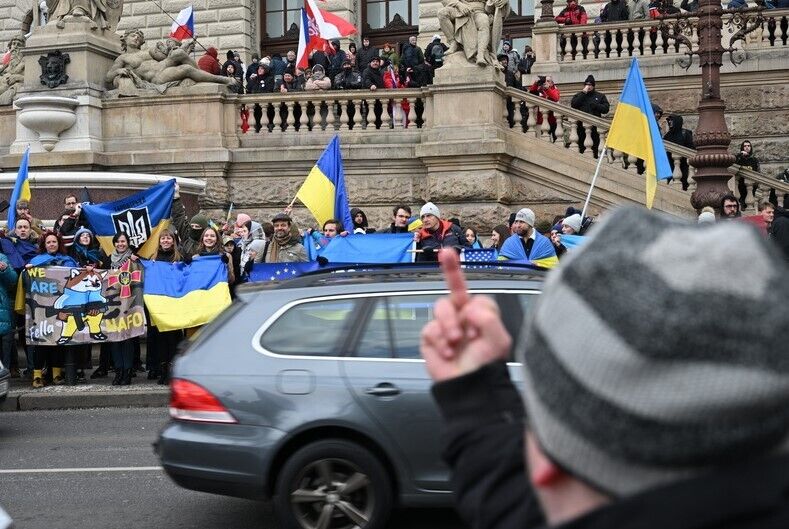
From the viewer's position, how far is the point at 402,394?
19.4ft

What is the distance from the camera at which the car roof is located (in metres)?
6.43

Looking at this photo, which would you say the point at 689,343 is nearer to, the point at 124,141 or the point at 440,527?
the point at 440,527

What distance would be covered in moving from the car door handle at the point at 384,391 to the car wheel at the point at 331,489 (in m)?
0.29

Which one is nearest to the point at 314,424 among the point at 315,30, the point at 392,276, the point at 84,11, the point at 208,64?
the point at 392,276

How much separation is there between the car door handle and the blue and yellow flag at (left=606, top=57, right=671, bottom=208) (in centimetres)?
897

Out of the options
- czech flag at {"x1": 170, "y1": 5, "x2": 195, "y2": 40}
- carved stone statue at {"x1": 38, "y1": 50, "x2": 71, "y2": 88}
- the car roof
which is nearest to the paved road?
the car roof

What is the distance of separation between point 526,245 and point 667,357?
36.0ft

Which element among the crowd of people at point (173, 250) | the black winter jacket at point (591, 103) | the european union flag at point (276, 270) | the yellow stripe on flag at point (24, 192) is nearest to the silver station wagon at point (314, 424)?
the crowd of people at point (173, 250)

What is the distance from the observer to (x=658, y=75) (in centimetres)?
2289

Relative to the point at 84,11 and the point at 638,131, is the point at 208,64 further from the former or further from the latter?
the point at 638,131

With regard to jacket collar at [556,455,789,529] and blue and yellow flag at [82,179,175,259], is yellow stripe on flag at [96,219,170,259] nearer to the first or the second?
blue and yellow flag at [82,179,175,259]

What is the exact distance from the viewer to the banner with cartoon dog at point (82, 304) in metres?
12.7

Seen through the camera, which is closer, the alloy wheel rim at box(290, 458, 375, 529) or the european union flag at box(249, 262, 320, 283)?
the alloy wheel rim at box(290, 458, 375, 529)

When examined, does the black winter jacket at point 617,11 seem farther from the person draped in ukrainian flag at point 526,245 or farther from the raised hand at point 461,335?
the raised hand at point 461,335
